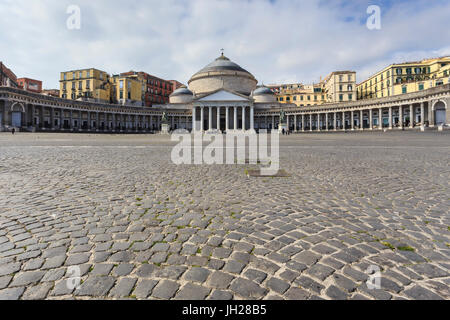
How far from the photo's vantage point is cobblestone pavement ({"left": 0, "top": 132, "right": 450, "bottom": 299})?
1.89 m

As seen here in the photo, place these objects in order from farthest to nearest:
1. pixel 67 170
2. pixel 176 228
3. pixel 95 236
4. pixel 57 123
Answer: pixel 57 123 < pixel 67 170 < pixel 176 228 < pixel 95 236

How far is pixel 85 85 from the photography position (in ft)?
211

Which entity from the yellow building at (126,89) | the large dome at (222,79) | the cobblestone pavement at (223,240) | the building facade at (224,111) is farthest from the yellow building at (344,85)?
the cobblestone pavement at (223,240)

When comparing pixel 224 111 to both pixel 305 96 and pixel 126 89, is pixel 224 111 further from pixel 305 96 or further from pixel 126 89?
pixel 305 96

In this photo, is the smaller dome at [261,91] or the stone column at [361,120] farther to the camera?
the smaller dome at [261,91]

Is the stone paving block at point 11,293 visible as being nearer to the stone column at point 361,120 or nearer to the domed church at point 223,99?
the domed church at point 223,99

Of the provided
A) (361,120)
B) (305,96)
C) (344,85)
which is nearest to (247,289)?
(361,120)

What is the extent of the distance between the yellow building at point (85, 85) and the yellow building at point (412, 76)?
239 ft

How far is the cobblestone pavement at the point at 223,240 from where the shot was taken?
1.89m

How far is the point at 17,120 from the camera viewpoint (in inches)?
1769

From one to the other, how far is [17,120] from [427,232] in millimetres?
58611
